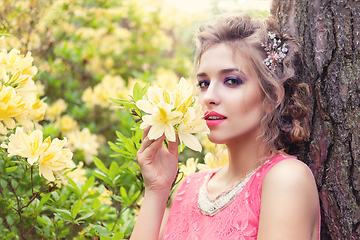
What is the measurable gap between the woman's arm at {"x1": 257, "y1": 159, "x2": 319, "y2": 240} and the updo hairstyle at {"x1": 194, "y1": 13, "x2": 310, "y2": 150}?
21 centimetres

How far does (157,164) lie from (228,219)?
0.37 metres

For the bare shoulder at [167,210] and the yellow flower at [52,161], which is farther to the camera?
the bare shoulder at [167,210]

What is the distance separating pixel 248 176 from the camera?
1409mm

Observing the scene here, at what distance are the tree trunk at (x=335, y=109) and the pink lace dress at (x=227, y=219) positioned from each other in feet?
0.77

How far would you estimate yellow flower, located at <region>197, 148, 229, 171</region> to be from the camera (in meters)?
1.85

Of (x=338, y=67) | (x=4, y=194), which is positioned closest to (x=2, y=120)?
(x=4, y=194)

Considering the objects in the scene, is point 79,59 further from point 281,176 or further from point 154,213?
point 281,176

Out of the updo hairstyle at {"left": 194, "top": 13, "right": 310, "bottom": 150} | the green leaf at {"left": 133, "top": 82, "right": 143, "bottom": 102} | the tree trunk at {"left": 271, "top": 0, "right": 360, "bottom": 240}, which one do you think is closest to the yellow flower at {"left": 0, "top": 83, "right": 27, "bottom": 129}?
the green leaf at {"left": 133, "top": 82, "right": 143, "bottom": 102}

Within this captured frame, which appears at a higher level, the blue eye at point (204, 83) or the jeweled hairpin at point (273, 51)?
the jeweled hairpin at point (273, 51)

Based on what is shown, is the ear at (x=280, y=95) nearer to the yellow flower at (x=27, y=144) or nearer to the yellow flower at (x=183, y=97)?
the yellow flower at (x=183, y=97)

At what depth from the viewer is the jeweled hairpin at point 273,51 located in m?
1.41

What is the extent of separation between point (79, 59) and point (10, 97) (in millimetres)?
2281

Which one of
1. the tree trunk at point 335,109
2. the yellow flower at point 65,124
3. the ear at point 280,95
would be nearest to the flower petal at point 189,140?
the ear at point 280,95

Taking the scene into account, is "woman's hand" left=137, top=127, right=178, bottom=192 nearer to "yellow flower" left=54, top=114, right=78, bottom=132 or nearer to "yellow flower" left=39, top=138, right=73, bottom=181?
"yellow flower" left=39, top=138, right=73, bottom=181
